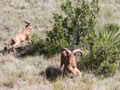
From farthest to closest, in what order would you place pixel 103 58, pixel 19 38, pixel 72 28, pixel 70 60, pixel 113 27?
pixel 113 27
pixel 19 38
pixel 72 28
pixel 103 58
pixel 70 60

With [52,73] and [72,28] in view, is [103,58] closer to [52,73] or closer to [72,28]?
[52,73]

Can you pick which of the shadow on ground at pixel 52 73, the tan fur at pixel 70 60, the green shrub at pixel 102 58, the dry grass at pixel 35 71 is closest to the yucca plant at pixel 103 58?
the green shrub at pixel 102 58

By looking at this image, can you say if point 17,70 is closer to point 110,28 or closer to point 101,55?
point 101,55

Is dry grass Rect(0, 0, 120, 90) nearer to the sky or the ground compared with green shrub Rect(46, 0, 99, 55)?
nearer to the ground

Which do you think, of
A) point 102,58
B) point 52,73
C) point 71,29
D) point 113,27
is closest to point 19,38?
point 71,29

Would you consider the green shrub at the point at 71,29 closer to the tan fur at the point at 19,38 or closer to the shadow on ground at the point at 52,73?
the tan fur at the point at 19,38

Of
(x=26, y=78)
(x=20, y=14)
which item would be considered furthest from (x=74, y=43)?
(x=20, y=14)

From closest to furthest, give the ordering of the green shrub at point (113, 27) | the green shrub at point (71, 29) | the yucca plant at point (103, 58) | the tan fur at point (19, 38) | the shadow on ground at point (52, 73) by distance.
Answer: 1. the shadow on ground at point (52, 73)
2. the yucca plant at point (103, 58)
3. the green shrub at point (71, 29)
4. the tan fur at point (19, 38)
5. the green shrub at point (113, 27)

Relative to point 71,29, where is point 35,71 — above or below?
below

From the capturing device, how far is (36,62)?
9211mm

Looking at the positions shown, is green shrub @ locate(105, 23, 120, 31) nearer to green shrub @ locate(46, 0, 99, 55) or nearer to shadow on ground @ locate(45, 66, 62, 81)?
green shrub @ locate(46, 0, 99, 55)

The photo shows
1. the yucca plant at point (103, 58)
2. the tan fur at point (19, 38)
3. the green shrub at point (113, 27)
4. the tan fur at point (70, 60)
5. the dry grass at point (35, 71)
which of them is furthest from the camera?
the green shrub at point (113, 27)

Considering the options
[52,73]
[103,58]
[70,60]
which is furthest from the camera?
[103,58]

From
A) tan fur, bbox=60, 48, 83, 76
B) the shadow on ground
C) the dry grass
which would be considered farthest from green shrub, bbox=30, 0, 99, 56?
tan fur, bbox=60, 48, 83, 76
